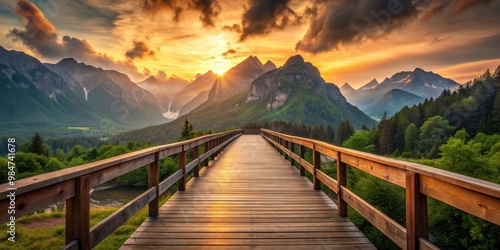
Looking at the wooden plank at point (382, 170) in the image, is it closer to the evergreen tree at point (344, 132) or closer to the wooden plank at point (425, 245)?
the wooden plank at point (425, 245)

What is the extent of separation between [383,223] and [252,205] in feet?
8.79

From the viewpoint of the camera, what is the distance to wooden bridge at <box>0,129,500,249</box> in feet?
6.61

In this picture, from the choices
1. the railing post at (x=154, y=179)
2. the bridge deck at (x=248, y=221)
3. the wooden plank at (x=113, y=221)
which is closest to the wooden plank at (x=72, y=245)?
the wooden plank at (x=113, y=221)

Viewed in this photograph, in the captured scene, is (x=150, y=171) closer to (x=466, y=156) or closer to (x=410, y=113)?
(x=466, y=156)

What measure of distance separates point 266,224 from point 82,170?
107 inches

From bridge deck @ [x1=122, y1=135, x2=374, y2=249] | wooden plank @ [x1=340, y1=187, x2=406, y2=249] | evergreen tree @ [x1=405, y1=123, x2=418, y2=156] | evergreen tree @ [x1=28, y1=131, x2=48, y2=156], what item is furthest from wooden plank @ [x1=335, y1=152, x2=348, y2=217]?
evergreen tree @ [x1=405, y1=123, x2=418, y2=156]

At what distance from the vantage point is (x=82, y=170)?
8.10ft

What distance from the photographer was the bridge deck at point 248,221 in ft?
11.6

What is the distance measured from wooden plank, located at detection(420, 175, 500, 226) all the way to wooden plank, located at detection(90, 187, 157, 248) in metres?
3.00

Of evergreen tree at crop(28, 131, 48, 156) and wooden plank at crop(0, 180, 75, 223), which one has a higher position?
wooden plank at crop(0, 180, 75, 223)

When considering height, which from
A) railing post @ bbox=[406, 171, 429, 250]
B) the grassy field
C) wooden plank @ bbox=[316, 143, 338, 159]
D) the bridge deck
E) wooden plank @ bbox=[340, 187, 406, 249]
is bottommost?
the grassy field

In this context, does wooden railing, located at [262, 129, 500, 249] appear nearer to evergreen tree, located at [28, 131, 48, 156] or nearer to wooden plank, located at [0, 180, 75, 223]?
wooden plank, located at [0, 180, 75, 223]

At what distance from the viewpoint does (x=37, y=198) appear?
1.98 metres

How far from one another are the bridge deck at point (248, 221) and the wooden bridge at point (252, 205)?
1 centimetres
